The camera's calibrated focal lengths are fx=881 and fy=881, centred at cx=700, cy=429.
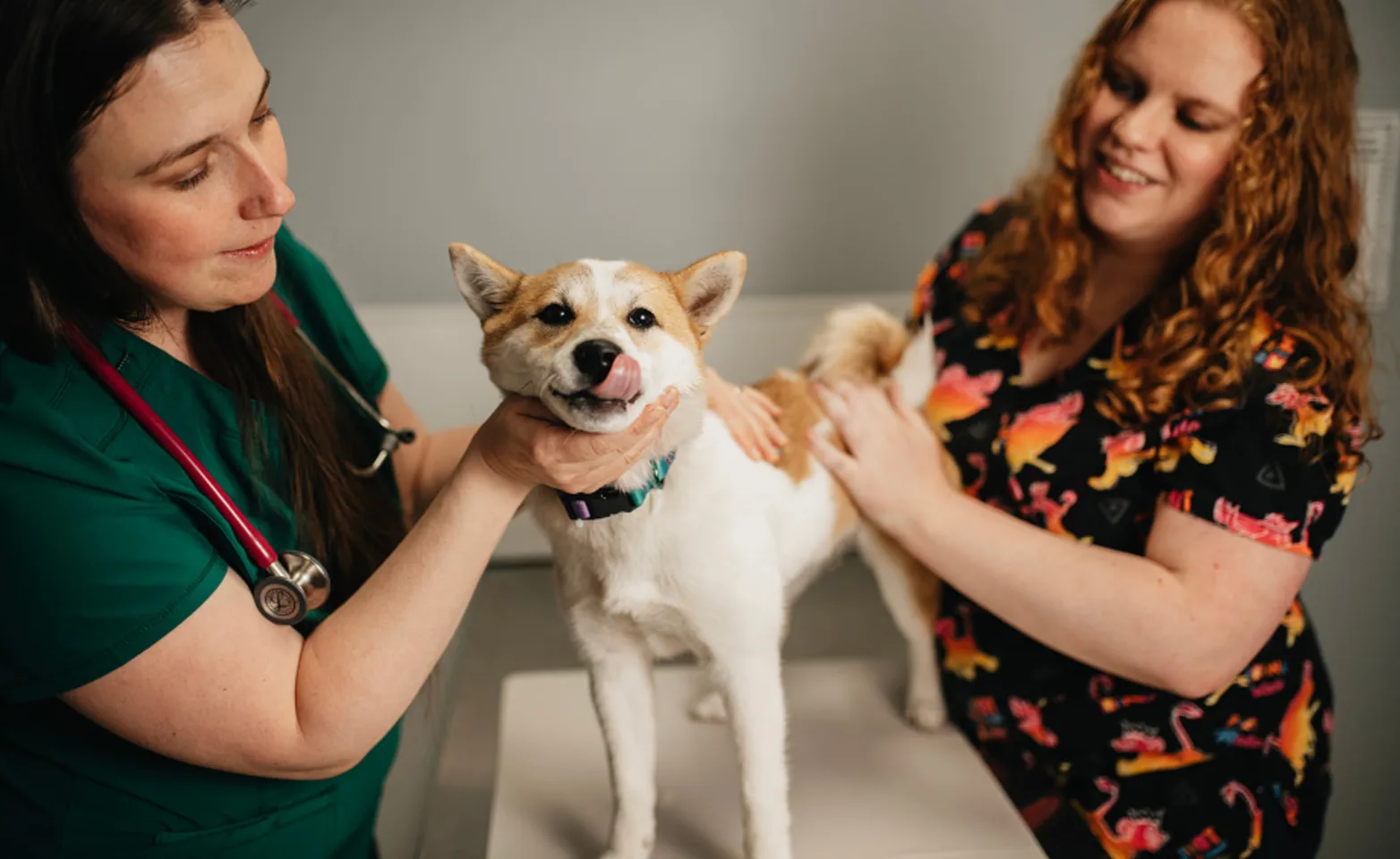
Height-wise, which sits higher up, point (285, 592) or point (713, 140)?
point (713, 140)

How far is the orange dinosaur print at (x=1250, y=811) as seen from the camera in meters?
0.99

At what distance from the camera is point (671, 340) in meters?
0.74

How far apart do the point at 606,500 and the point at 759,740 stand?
297 mm

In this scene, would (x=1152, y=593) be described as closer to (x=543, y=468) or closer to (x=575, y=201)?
(x=543, y=468)

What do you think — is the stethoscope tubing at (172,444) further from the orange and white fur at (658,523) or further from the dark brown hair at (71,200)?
the orange and white fur at (658,523)

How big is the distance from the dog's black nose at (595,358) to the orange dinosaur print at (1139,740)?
30.0 inches

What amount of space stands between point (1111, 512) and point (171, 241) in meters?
0.92

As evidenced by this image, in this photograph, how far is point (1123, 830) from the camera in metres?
1.02

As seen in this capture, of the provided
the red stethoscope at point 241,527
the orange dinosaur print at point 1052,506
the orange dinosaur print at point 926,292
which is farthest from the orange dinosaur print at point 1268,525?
the red stethoscope at point 241,527

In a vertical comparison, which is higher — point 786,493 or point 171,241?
point 171,241

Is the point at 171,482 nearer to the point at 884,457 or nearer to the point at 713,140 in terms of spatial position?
the point at 884,457

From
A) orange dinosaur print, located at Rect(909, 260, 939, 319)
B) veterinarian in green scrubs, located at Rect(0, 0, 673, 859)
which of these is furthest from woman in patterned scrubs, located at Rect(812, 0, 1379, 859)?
veterinarian in green scrubs, located at Rect(0, 0, 673, 859)

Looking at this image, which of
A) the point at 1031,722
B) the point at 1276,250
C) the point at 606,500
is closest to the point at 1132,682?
the point at 1031,722

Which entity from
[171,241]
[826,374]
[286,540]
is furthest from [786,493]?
[171,241]
